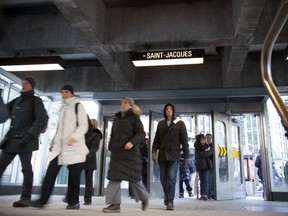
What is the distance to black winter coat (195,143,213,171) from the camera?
8484mm

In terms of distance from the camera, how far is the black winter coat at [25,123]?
13.3ft

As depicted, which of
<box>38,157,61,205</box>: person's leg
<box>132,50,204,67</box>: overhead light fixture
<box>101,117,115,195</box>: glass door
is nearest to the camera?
<box>38,157,61,205</box>: person's leg

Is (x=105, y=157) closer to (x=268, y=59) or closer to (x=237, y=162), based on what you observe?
→ (x=237, y=162)

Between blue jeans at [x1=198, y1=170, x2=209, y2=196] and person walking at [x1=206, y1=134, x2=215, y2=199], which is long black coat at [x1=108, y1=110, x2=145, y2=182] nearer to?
blue jeans at [x1=198, y1=170, x2=209, y2=196]

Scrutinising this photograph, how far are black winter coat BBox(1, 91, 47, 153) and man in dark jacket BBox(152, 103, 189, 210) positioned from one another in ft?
6.29

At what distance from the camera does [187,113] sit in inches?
385

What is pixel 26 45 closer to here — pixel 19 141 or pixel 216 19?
pixel 19 141

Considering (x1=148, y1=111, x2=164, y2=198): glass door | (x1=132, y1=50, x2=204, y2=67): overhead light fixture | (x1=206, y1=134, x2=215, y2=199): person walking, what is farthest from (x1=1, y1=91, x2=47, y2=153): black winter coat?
(x1=206, y1=134, x2=215, y2=199): person walking

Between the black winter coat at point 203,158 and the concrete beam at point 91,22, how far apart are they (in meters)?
3.22

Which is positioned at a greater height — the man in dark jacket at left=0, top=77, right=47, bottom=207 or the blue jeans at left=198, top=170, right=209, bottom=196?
the man in dark jacket at left=0, top=77, right=47, bottom=207

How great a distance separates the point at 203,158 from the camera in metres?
8.55

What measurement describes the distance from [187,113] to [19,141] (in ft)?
21.3

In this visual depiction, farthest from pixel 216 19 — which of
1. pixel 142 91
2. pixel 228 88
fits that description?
pixel 142 91

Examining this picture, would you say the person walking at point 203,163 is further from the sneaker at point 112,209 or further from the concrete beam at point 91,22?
the sneaker at point 112,209
